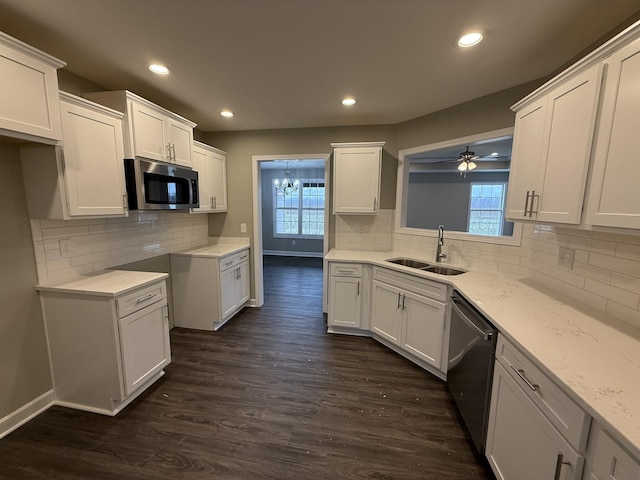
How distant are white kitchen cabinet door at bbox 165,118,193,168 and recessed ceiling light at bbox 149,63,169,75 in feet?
1.64

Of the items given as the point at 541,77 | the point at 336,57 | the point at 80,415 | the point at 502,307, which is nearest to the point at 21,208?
the point at 80,415

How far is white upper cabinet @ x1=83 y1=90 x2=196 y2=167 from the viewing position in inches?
85.1

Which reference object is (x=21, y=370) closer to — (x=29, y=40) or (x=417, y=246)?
(x=29, y=40)

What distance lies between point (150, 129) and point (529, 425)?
3.30 metres

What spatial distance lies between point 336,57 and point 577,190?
1.70 m

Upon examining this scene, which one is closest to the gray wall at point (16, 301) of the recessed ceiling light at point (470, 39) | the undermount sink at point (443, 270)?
the recessed ceiling light at point (470, 39)

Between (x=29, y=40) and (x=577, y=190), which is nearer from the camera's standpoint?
(x=577, y=190)

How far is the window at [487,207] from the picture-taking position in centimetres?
659

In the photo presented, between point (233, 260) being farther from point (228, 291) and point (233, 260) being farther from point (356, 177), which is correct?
point (356, 177)

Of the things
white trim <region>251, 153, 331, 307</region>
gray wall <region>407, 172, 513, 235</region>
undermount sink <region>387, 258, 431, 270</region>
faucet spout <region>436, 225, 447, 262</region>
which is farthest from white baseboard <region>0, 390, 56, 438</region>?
gray wall <region>407, 172, 513, 235</region>

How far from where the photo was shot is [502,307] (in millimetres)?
1622

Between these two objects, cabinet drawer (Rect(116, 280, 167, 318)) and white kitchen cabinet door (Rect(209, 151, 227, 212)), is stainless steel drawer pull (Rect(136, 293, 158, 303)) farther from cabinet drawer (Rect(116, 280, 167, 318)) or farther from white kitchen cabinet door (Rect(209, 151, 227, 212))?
white kitchen cabinet door (Rect(209, 151, 227, 212))

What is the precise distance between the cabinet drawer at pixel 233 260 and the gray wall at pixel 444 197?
→ 504cm

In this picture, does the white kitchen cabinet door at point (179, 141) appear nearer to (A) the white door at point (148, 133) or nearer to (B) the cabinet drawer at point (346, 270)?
(A) the white door at point (148, 133)
